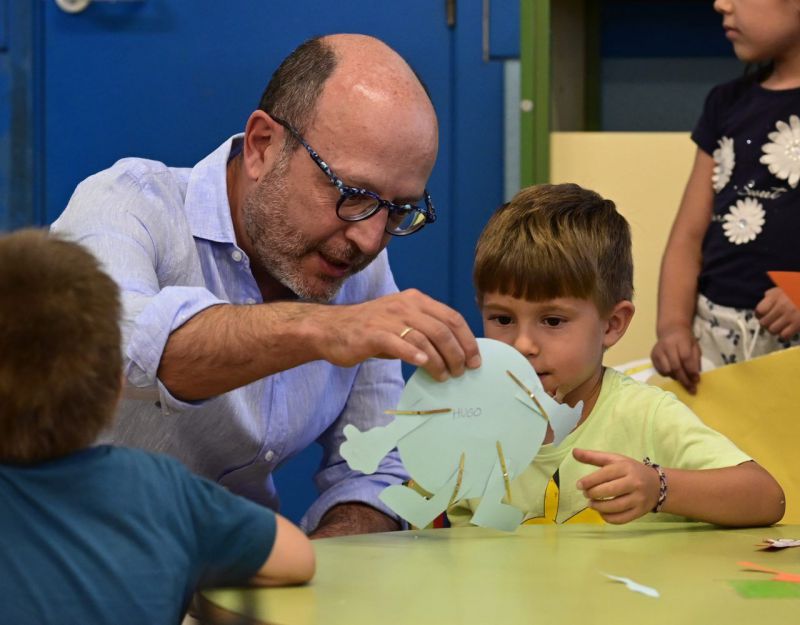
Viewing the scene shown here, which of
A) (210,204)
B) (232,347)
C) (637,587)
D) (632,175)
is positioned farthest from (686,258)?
(637,587)

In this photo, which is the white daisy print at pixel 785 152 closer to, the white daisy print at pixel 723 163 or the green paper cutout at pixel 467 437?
the white daisy print at pixel 723 163

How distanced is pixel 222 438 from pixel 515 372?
2.24 feet

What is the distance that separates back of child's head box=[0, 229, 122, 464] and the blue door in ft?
7.51

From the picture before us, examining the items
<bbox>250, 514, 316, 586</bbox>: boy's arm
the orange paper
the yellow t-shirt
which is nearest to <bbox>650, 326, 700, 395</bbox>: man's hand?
the orange paper

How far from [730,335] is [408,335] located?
122 centimetres

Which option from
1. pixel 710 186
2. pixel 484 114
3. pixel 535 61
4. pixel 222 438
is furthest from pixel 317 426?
pixel 484 114

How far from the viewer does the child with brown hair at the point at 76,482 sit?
92 centimetres

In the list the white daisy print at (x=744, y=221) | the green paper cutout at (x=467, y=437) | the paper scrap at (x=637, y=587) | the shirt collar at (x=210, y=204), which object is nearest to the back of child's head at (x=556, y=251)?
the green paper cutout at (x=467, y=437)

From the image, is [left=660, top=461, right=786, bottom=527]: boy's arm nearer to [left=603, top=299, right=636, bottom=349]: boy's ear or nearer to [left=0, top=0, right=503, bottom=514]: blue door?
[left=603, top=299, right=636, bottom=349]: boy's ear

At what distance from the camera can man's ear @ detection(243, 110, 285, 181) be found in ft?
5.88

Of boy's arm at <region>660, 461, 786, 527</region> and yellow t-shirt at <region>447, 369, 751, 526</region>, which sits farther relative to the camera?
yellow t-shirt at <region>447, 369, 751, 526</region>

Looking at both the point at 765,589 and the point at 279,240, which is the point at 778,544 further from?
the point at 279,240

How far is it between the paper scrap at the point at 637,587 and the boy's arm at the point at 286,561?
0.91 ft

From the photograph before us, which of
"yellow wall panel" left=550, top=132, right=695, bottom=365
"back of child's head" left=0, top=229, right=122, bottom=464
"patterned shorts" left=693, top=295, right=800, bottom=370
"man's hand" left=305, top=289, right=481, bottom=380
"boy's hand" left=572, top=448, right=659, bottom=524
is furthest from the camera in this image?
"yellow wall panel" left=550, top=132, right=695, bottom=365
